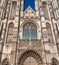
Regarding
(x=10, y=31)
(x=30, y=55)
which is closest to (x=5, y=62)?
(x=30, y=55)

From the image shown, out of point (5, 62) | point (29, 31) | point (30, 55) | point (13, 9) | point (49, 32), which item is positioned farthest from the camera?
point (13, 9)

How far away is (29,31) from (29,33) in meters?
0.39

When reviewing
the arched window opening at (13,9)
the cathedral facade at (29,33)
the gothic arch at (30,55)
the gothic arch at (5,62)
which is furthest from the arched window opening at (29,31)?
the gothic arch at (5,62)

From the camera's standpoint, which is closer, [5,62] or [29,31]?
[5,62]

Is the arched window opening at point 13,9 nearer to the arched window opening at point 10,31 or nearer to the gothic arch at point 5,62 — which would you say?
the arched window opening at point 10,31

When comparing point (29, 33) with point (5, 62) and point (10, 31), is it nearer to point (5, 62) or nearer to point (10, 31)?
point (10, 31)

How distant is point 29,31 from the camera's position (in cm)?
1870

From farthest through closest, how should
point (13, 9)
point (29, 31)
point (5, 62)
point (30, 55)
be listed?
1. point (13, 9)
2. point (29, 31)
3. point (30, 55)
4. point (5, 62)

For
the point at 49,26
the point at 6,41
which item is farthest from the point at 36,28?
the point at 6,41

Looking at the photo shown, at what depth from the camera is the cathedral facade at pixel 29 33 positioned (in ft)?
51.8

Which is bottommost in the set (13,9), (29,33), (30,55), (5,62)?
(5,62)

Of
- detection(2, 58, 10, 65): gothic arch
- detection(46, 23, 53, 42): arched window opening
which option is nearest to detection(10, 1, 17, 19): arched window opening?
detection(46, 23, 53, 42): arched window opening

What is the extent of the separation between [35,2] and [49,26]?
18.7ft

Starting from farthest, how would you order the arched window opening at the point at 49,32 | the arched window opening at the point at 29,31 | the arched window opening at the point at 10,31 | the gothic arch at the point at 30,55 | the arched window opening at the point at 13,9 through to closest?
the arched window opening at the point at 13,9
the arched window opening at the point at 29,31
the arched window opening at the point at 10,31
the arched window opening at the point at 49,32
the gothic arch at the point at 30,55
